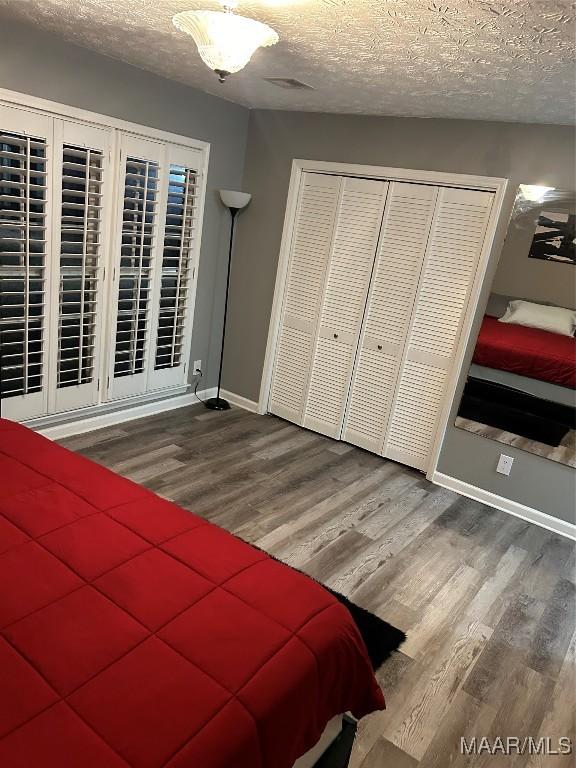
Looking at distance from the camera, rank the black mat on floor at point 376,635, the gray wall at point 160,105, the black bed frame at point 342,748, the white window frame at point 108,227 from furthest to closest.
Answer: the white window frame at point 108,227 → the gray wall at point 160,105 → the black mat on floor at point 376,635 → the black bed frame at point 342,748

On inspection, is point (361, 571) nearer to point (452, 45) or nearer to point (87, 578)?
point (87, 578)

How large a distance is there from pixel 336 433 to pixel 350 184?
1.89 metres

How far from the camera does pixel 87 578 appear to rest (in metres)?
1.52

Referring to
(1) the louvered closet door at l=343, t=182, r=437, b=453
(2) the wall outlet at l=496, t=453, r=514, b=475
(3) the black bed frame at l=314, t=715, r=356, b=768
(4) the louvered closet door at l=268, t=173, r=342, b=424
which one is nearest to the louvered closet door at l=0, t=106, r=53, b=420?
(4) the louvered closet door at l=268, t=173, r=342, b=424

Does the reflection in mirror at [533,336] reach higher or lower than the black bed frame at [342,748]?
higher

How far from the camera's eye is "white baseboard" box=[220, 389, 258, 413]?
475cm

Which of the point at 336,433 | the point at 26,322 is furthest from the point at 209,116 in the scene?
the point at 336,433

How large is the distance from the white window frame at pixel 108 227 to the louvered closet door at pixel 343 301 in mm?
1046

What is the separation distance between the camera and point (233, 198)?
414cm

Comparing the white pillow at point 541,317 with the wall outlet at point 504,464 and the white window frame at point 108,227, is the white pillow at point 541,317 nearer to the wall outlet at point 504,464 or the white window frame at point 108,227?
the wall outlet at point 504,464

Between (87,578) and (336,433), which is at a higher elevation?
(87,578)

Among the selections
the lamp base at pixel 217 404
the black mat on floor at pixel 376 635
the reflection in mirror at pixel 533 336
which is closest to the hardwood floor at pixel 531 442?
the reflection in mirror at pixel 533 336

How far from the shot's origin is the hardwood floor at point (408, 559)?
80.3 inches

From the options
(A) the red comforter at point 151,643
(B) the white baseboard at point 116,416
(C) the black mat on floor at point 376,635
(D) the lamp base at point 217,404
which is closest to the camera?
(A) the red comforter at point 151,643
